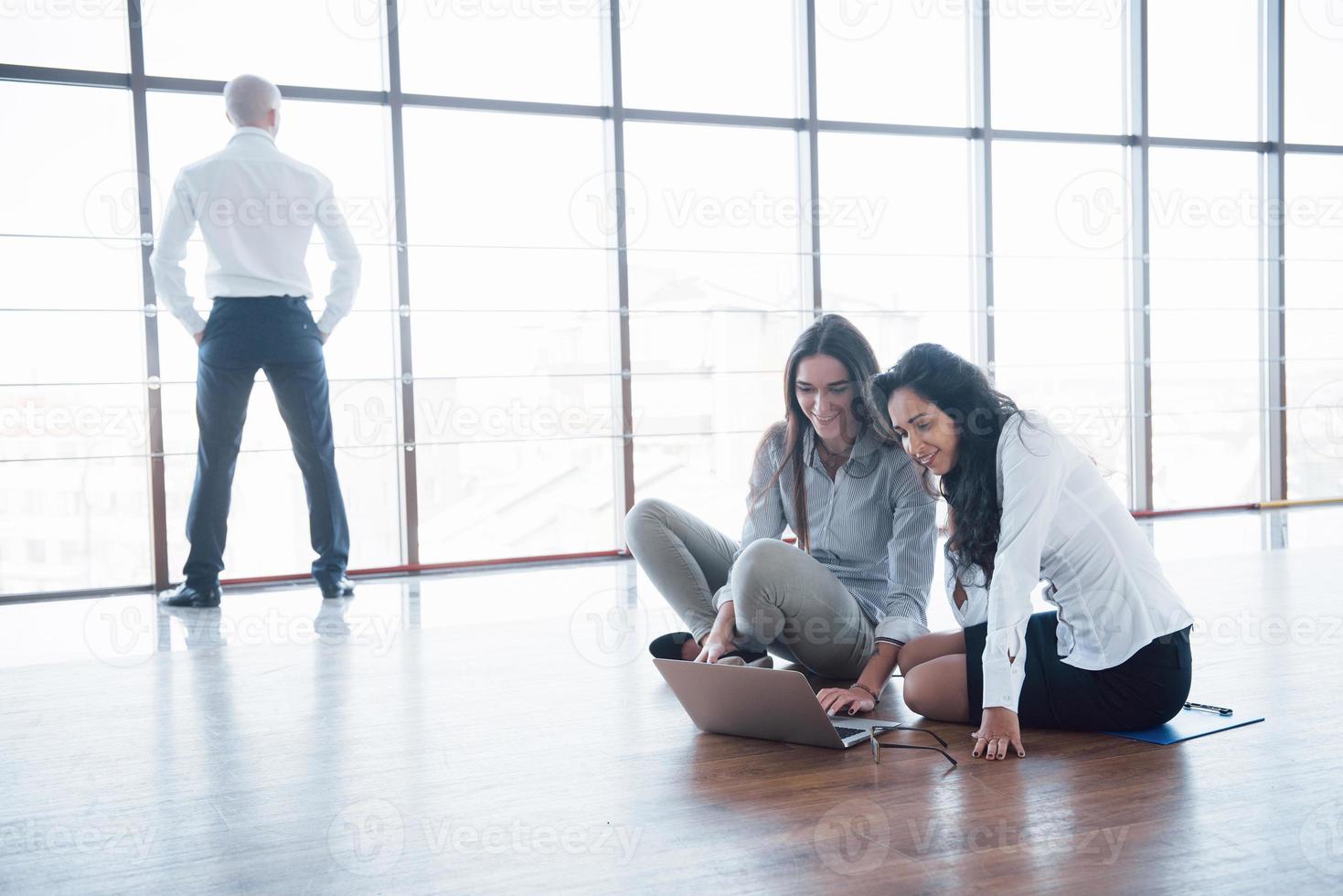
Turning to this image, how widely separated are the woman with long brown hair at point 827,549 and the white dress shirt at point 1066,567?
318 mm

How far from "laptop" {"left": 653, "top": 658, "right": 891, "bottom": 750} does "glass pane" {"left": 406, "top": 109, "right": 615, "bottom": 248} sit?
8.94ft

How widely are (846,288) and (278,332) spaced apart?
2435 millimetres

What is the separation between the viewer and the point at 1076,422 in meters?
5.21

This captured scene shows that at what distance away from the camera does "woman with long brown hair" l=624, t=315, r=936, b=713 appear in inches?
78.7

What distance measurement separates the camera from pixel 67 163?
12.4 ft

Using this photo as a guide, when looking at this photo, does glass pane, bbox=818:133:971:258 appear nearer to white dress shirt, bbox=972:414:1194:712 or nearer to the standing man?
the standing man

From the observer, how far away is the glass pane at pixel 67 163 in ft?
12.2

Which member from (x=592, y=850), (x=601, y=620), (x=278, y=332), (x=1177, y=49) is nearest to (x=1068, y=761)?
(x=592, y=850)

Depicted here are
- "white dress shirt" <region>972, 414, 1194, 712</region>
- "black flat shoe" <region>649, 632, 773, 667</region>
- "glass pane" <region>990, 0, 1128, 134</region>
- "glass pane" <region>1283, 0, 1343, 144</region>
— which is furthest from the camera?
"glass pane" <region>1283, 0, 1343, 144</region>

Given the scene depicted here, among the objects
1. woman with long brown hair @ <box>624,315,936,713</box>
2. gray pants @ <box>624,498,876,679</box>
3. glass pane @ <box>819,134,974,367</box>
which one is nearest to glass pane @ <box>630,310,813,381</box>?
glass pane @ <box>819,134,974,367</box>

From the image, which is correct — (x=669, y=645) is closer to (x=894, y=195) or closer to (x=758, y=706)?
(x=758, y=706)

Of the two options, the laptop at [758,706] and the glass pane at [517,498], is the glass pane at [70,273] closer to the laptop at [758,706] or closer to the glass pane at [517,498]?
the glass pane at [517,498]

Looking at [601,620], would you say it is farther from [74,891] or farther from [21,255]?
[21,255]

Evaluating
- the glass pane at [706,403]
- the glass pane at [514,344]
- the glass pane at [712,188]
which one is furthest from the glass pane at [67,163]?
the glass pane at [706,403]
